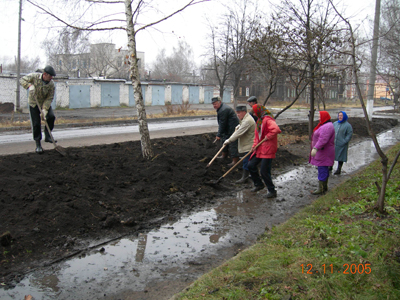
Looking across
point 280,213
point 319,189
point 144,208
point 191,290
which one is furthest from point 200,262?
point 319,189

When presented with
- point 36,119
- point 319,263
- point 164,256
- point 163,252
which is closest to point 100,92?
point 36,119

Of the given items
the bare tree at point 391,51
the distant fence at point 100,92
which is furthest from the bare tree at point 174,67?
the bare tree at point 391,51

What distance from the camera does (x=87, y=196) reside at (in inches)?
212

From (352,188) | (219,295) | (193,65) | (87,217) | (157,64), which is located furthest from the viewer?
(157,64)

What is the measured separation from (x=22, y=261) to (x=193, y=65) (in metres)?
Result: 68.5

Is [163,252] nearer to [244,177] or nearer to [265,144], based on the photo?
[265,144]

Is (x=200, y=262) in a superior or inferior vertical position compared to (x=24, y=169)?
inferior

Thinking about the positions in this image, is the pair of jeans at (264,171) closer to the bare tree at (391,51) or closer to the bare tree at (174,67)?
Result: the bare tree at (391,51)

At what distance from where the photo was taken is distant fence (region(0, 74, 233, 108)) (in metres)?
31.0

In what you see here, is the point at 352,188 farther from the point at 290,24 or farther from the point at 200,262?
the point at 290,24

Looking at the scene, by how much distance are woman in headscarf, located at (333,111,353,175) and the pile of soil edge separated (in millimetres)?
1550

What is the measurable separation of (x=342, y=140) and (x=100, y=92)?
3307 centimetres

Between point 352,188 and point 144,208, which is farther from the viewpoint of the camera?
point 352,188

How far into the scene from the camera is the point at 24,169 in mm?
6078
